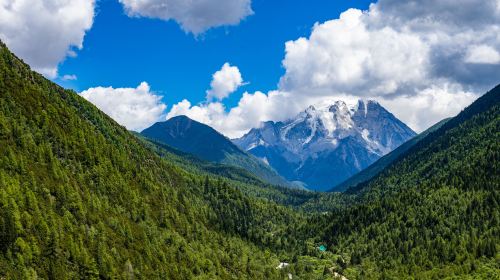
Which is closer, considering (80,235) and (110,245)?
(80,235)

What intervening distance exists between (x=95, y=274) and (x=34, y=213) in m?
28.5

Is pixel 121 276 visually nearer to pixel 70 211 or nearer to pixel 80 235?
pixel 80 235

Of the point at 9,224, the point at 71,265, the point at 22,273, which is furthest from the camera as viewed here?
the point at 71,265

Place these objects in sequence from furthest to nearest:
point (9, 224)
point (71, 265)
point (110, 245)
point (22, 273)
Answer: point (110, 245)
point (71, 265)
point (9, 224)
point (22, 273)

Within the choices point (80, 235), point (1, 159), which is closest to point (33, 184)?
point (1, 159)

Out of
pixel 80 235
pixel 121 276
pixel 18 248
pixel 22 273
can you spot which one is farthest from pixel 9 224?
pixel 121 276

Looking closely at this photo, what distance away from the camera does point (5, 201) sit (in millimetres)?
162375

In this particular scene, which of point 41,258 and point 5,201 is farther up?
point 5,201

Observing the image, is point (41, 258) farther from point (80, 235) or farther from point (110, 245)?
point (110, 245)

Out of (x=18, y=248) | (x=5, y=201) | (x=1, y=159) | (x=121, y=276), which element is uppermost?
(x=1, y=159)

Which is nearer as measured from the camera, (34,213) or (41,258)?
(41,258)

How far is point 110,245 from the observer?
646ft

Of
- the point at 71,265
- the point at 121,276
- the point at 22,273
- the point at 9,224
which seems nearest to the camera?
the point at 22,273

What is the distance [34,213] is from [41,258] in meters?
20.3
